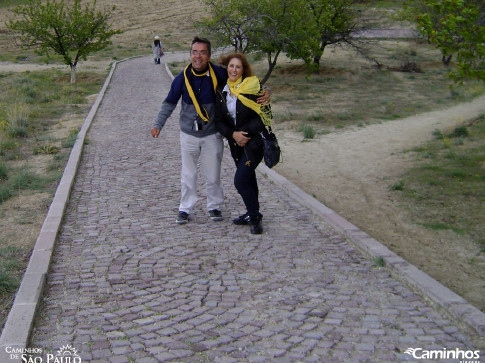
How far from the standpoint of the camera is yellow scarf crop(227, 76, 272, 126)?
5.91 m

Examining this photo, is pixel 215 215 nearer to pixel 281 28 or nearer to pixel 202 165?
pixel 202 165

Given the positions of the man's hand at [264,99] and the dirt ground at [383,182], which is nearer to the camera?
the man's hand at [264,99]

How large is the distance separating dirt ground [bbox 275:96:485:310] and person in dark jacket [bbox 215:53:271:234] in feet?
6.64

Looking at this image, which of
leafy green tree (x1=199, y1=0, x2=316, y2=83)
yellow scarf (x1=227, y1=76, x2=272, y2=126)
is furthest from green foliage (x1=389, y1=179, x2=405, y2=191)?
leafy green tree (x1=199, y1=0, x2=316, y2=83)

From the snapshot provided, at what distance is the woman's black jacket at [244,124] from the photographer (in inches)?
237

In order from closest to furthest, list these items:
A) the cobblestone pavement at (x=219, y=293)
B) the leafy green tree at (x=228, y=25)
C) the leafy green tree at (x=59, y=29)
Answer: the cobblestone pavement at (x=219, y=293), the leafy green tree at (x=228, y=25), the leafy green tree at (x=59, y=29)

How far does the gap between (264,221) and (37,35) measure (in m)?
19.5

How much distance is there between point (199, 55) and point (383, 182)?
4851mm

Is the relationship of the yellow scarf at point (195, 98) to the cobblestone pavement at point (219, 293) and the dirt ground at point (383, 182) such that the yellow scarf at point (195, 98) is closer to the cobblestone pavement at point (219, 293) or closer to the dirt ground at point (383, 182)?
the cobblestone pavement at point (219, 293)

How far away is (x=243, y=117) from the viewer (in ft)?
19.8

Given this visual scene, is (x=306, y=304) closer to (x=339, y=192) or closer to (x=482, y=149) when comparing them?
(x=339, y=192)

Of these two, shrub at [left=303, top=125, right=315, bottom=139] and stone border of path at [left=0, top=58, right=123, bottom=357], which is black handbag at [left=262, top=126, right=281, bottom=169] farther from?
shrub at [left=303, top=125, right=315, bottom=139]

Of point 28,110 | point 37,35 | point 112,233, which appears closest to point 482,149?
point 112,233

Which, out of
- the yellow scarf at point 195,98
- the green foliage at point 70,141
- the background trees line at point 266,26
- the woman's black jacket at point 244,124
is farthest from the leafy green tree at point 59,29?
the woman's black jacket at point 244,124
